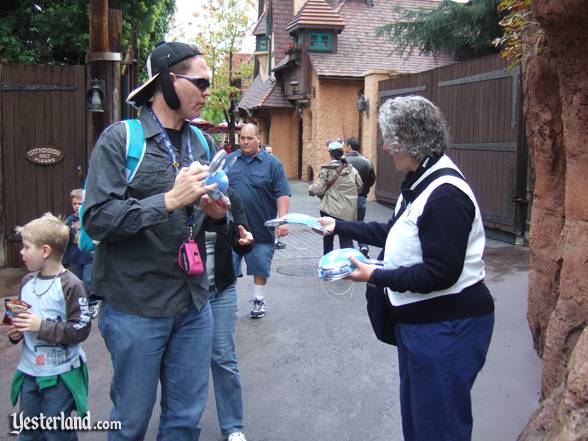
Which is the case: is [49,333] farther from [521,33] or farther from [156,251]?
A: [521,33]

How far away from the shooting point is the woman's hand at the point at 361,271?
2703mm

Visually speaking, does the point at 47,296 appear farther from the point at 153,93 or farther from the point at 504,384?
the point at 504,384

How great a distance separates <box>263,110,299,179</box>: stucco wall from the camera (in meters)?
26.0

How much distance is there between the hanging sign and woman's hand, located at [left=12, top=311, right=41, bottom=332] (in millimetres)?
5859

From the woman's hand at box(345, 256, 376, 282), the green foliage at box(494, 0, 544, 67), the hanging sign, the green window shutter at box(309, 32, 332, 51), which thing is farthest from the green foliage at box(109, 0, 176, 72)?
the woman's hand at box(345, 256, 376, 282)

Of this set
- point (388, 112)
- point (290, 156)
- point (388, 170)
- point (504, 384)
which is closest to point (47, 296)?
point (388, 112)

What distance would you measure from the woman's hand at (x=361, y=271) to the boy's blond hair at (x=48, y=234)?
1.63 meters

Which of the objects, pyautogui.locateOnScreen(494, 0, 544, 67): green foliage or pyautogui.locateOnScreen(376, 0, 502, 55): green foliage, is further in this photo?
pyautogui.locateOnScreen(376, 0, 502, 55): green foliage

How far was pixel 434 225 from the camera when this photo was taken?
2.58m

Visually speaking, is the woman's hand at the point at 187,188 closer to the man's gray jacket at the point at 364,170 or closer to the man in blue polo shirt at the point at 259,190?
the man in blue polo shirt at the point at 259,190

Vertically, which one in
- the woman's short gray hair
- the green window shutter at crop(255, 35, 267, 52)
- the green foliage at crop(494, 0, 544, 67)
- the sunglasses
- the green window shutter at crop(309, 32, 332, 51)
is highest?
the green window shutter at crop(255, 35, 267, 52)

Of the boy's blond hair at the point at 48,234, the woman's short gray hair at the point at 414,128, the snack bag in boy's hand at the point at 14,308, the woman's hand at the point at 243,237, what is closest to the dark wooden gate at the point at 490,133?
the woman's hand at the point at 243,237

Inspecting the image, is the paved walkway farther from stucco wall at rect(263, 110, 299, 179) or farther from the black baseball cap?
stucco wall at rect(263, 110, 299, 179)

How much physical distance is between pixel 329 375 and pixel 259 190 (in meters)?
2.13
